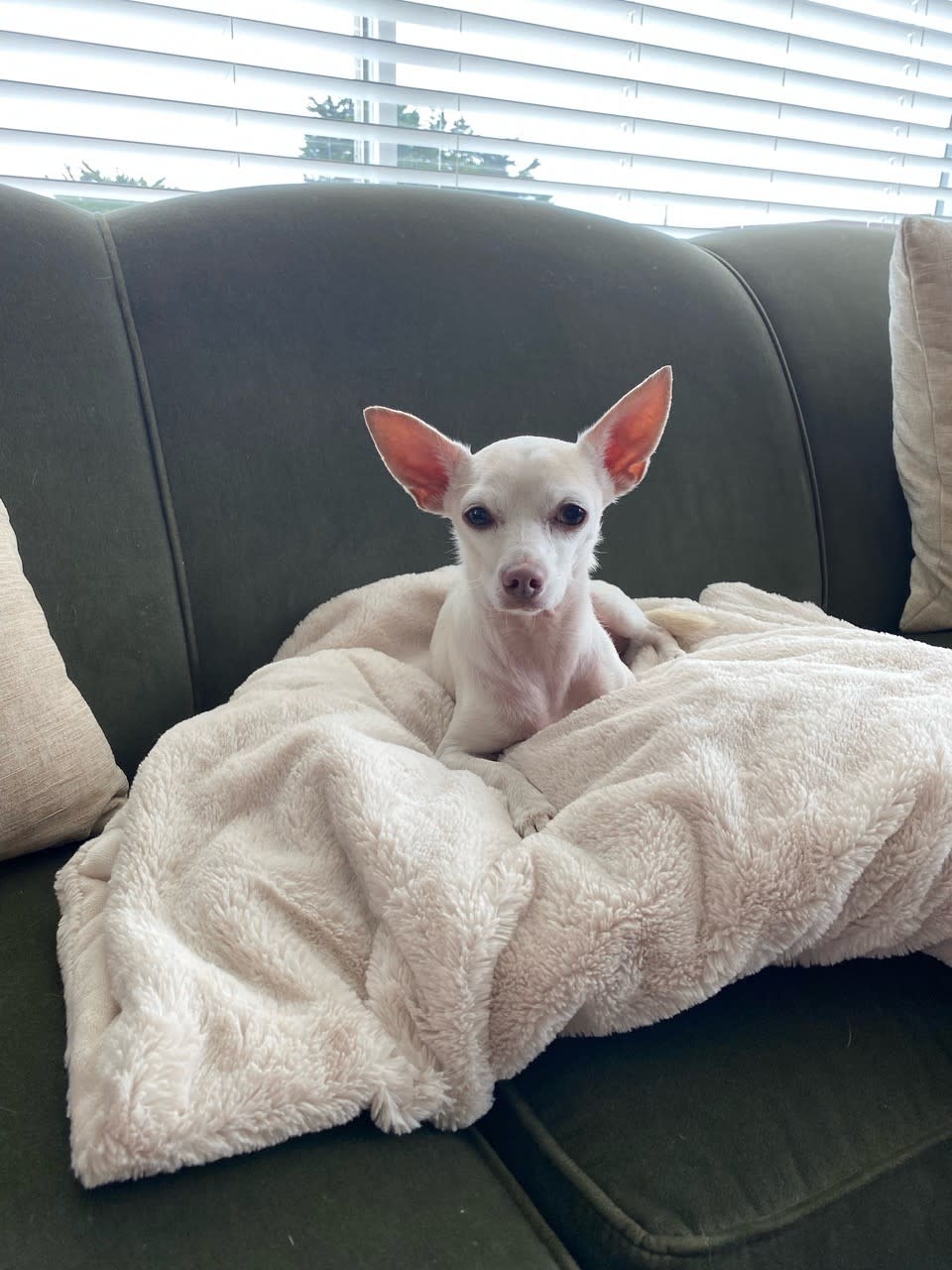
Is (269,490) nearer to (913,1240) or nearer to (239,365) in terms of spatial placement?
(239,365)

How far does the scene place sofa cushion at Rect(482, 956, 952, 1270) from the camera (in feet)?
2.04

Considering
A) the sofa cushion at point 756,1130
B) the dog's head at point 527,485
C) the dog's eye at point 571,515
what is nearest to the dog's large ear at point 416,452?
the dog's head at point 527,485

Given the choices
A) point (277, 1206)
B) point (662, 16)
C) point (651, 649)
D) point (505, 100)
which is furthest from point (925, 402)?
point (277, 1206)

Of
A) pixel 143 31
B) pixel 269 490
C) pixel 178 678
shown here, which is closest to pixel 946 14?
pixel 143 31

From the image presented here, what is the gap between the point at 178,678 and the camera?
1.20 meters

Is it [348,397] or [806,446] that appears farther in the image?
[806,446]

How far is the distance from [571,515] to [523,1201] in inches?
28.7

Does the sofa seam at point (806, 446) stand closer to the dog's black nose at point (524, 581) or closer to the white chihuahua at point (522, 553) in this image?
the white chihuahua at point (522, 553)

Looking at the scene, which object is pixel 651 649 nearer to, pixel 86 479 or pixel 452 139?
pixel 86 479

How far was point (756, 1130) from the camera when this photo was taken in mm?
664

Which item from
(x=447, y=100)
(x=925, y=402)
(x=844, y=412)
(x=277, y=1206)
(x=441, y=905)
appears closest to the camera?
(x=277, y=1206)

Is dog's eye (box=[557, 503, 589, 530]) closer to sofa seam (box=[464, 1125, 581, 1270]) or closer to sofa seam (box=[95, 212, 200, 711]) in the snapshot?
sofa seam (box=[95, 212, 200, 711])

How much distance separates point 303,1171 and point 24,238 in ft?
3.66

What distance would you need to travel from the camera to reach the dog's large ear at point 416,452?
112cm
